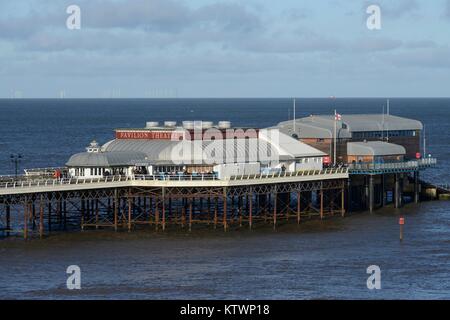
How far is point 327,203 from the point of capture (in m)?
120

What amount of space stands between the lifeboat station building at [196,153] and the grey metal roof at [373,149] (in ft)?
14.7

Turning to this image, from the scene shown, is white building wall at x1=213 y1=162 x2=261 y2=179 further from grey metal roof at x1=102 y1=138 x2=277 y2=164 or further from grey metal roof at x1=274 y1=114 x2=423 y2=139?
grey metal roof at x1=274 y1=114 x2=423 y2=139

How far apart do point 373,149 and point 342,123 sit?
608cm

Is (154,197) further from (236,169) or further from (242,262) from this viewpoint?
(242,262)

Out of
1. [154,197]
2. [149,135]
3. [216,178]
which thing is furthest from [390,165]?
[154,197]

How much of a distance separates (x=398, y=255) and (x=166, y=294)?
21.8 m

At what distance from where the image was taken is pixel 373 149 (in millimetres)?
122000

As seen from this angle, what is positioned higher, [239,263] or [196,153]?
[196,153]

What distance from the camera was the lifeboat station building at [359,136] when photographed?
122 m

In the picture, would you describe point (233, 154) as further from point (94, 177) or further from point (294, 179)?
point (94, 177)

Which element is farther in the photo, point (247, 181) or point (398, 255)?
point (247, 181)

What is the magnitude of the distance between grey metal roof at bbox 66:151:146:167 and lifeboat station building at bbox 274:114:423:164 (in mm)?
20039

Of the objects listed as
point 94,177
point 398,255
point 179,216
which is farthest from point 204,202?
point 398,255

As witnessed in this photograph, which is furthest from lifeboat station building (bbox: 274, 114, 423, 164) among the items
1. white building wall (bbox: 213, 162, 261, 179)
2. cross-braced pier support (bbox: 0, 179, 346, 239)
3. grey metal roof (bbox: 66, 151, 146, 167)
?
grey metal roof (bbox: 66, 151, 146, 167)
